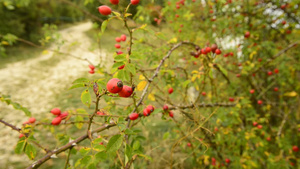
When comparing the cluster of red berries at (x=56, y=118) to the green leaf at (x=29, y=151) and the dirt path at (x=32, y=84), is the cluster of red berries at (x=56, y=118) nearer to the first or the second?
the green leaf at (x=29, y=151)

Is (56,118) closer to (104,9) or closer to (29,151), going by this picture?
(29,151)

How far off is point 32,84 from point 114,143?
19.7ft

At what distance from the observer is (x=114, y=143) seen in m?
0.70

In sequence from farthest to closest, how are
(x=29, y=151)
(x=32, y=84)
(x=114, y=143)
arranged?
1. (x=32, y=84)
2. (x=29, y=151)
3. (x=114, y=143)

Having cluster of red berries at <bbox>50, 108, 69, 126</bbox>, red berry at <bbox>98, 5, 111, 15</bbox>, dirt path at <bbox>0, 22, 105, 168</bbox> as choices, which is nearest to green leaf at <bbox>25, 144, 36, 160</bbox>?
cluster of red berries at <bbox>50, 108, 69, 126</bbox>

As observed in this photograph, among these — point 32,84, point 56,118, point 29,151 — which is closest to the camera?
point 29,151

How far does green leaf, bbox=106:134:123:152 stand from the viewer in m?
0.69

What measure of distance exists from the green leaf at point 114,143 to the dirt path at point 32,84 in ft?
6.56

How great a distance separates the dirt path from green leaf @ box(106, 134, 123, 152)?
2.00m

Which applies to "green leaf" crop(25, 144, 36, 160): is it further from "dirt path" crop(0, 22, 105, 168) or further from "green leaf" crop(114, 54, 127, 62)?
"dirt path" crop(0, 22, 105, 168)

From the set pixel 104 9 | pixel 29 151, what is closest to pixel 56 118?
pixel 29 151

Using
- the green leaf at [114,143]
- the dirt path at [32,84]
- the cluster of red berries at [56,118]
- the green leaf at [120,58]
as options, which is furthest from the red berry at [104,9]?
the dirt path at [32,84]

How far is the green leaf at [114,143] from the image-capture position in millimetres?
688

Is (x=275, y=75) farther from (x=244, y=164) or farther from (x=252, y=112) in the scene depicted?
(x=244, y=164)
